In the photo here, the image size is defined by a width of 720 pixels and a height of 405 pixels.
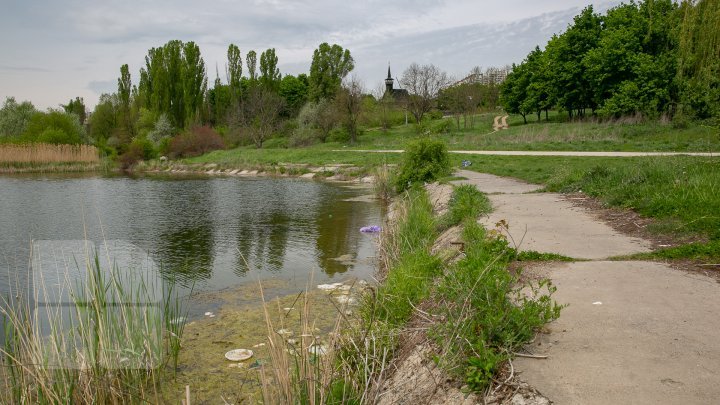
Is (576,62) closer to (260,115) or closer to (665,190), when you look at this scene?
(260,115)

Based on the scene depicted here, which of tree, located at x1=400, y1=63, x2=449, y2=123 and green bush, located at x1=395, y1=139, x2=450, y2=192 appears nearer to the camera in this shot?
green bush, located at x1=395, y1=139, x2=450, y2=192

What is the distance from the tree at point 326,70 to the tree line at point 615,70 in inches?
601

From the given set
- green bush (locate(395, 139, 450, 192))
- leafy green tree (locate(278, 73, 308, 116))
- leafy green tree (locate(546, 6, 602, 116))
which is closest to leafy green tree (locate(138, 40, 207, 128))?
leafy green tree (locate(278, 73, 308, 116))

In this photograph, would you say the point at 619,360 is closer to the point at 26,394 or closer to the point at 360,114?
the point at 26,394

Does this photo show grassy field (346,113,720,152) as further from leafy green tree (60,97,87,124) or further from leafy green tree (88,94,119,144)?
leafy green tree (60,97,87,124)

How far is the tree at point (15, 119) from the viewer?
48.4m

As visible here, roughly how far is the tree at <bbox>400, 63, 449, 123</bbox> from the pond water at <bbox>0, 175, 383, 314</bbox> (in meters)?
25.0

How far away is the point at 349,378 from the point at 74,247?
20.8ft

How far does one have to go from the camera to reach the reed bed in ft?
98.6

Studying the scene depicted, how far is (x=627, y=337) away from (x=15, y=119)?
190 feet

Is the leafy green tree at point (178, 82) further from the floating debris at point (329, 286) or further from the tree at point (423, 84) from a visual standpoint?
the floating debris at point (329, 286)

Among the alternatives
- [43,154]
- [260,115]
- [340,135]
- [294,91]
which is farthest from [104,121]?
[340,135]

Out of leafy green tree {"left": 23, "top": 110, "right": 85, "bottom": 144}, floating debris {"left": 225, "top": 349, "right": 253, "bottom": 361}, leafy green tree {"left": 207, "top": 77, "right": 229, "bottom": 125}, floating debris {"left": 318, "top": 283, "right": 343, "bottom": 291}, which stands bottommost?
floating debris {"left": 225, "top": 349, "right": 253, "bottom": 361}

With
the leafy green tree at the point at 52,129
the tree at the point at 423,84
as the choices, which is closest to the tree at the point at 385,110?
the tree at the point at 423,84
